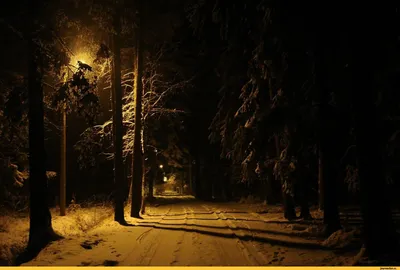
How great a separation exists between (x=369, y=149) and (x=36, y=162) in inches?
389

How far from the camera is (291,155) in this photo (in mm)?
15844

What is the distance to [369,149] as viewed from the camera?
8.92 metres

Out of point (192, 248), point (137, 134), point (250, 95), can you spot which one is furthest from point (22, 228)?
point (250, 95)

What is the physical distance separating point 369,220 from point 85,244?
24.1 ft

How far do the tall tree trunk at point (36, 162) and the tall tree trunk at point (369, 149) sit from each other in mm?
9171

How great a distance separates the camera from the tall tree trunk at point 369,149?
28.7ft

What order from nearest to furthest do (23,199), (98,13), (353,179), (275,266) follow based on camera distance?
1. (275,266)
2. (98,13)
3. (353,179)
4. (23,199)

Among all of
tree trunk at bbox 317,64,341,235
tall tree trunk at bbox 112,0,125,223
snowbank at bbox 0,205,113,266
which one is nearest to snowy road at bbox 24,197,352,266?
tree trunk at bbox 317,64,341,235

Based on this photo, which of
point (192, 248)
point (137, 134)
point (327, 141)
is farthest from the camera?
point (137, 134)

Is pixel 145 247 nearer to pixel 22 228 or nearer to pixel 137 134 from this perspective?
pixel 22 228

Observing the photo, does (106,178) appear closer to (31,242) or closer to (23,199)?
(23,199)

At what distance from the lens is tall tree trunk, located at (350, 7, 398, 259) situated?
873 centimetres

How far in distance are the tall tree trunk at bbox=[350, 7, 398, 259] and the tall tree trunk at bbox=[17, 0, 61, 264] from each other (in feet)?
30.1

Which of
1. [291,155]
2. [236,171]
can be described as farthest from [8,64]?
[236,171]
